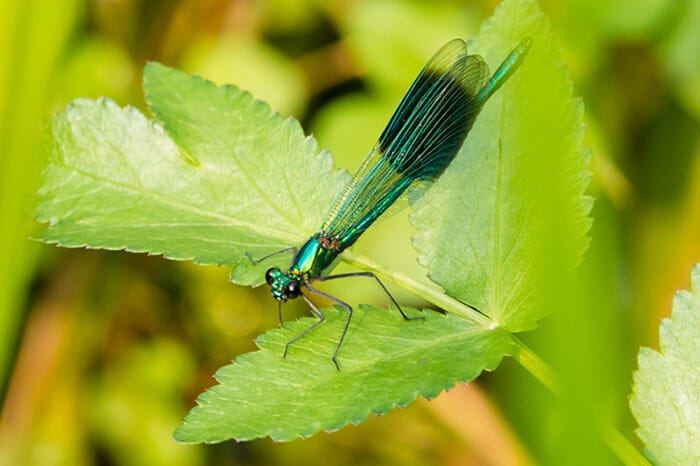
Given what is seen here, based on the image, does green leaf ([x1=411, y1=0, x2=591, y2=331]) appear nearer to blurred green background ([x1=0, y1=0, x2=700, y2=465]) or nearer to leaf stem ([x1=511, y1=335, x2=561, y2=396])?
A: leaf stem ([x1=511, y1=335, x2=561, y2=396])

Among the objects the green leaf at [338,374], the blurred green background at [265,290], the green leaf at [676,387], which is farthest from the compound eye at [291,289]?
the blurred green background at [265,290]

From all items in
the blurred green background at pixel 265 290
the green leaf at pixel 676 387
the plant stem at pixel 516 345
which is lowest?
the blurred green background at pixel 265 290

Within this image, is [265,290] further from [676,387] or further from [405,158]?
[676,387]

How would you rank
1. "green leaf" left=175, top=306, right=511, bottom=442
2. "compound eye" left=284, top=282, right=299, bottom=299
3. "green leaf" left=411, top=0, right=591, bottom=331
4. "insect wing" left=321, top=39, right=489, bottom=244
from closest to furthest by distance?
1. "green leaf" left=175, top=306, right=511, bottom=442
2. "green leaf" left=411, top=0, right=591, bottom=331
3. "insect wing" left=321, top=39, right=489, bottom=244
4. "compound eye" left=284, top=282, right=299, bottom=299

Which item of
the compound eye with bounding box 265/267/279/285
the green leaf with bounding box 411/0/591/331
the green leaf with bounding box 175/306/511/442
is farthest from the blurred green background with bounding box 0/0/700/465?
the green leaf with bounding box 175/306/511/442

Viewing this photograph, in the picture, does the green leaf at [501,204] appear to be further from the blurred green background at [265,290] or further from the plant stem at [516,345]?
the blurred green background at [265,290]

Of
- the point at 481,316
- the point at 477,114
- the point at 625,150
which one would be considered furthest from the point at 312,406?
the point at 625,150
